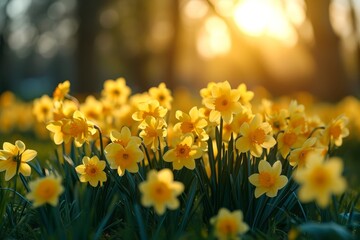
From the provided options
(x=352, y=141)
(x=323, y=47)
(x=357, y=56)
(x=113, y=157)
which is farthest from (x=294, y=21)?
(x=113, y=157)

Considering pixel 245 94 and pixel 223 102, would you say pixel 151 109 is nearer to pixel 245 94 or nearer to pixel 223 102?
pixel 223 102

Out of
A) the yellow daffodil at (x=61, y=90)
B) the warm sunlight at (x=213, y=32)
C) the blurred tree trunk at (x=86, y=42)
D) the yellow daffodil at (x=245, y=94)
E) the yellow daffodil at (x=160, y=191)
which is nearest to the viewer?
the yellow daffodil at (x=160, y=191)

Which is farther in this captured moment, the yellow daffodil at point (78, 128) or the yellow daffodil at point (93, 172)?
the yellow daffodil at point (78, 128)

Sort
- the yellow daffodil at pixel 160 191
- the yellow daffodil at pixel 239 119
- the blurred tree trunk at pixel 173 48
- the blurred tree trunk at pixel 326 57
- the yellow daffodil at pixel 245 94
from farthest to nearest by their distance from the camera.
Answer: the blurred tree trunk at pixel 173 48 < the blurred tree trunk at pixel 326 57 < the yellow daffodil at pixel 245 94 < the yellow daffodil at pixel 239 119 < the yellow daffodil at pixel 160 191

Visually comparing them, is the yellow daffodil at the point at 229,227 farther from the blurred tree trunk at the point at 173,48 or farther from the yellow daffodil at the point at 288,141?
the blurred tree trunk at the point at 173,48

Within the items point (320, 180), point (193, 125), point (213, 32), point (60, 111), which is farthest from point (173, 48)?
point (320, 180)

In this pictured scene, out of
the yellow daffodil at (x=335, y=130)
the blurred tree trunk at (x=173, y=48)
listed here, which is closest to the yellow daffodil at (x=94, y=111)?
the yellow daffodil at (x=335, y=130)
